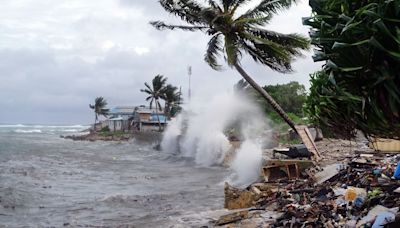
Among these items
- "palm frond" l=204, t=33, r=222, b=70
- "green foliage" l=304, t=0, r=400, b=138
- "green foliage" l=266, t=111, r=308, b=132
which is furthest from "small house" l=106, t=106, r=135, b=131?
"green foliage" l=304, t=0, r=400, b=138

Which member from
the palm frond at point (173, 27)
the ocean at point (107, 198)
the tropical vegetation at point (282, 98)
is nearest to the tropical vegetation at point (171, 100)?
the tropical vegetation at point (282, 98)

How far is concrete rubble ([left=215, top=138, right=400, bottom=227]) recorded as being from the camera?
25.5 feet

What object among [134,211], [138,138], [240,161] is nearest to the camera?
[134,211]

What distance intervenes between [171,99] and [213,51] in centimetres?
4902

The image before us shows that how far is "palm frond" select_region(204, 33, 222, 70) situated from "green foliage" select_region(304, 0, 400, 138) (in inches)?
522

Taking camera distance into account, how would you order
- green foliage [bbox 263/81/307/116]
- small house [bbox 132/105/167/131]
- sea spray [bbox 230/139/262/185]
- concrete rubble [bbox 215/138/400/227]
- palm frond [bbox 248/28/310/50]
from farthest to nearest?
small house [bbox 132/105/167/131] < green foliage [bbox 263/81/307/116] < sea spray [bbox 230/139/262/185] < palm frond [bbox 248/28/310/50] < concrete rubble [bbox 215/138/400/227]

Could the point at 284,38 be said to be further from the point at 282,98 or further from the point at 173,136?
the point at 173,136

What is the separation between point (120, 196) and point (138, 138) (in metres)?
49.2

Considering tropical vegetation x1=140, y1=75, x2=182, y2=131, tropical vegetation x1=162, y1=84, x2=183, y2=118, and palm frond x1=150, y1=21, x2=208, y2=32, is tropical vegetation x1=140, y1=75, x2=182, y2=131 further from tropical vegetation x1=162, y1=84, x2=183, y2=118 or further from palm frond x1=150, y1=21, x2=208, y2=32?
palm frond x1=150, y1=21, x2=208, y2=32

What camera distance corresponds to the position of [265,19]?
59.7 feet

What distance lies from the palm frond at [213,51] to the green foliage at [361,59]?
13269 mm

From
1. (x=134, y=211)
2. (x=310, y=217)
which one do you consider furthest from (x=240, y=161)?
(x=310, y=217)

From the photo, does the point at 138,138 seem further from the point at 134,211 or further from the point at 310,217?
the point at 310,217

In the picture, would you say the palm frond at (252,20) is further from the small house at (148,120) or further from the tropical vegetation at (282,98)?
the small house at (148,120)
